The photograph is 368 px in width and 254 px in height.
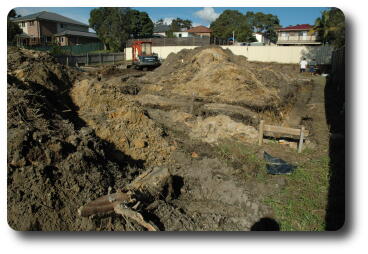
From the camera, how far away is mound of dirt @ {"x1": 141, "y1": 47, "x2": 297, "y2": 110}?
12.6 metres

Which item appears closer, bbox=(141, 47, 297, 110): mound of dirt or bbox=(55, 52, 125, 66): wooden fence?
bbox=(141, 47, 297, 110): mound of dirt

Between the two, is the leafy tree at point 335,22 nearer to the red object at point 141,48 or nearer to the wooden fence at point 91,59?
the red object at point 141,48

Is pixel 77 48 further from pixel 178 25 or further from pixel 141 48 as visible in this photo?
pixel 178 25

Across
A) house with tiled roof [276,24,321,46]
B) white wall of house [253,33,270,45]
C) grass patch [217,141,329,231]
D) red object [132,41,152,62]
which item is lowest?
grass patch [217,141,329,231]

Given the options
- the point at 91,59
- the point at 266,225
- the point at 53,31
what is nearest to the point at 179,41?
the point at 91,59

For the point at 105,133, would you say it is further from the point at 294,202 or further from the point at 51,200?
the point at 294,202

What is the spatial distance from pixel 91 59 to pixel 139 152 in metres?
22.5

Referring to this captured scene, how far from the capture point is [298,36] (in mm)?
28484

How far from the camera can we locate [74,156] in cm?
487

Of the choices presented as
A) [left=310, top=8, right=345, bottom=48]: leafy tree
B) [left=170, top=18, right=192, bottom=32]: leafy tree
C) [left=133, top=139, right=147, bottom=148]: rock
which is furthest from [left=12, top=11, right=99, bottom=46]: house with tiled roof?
Result: [left=170, top=18, right=192, bottom=32]: leafy tree

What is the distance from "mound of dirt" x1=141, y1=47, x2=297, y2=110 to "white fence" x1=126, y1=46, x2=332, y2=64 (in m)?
9.95

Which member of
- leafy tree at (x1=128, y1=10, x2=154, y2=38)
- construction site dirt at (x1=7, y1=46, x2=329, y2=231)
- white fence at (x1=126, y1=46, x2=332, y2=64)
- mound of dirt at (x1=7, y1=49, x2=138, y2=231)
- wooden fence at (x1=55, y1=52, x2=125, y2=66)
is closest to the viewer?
mound of dirt at (x1=7, y1=49, x2=138, y2=231)

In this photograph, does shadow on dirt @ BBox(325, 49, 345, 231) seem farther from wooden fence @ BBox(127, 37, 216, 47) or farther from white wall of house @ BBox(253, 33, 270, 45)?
white wall of house @ BBox(253, 33, 270, 45)

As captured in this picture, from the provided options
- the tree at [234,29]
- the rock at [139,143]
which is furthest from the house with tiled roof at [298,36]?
the rock at [139,143]
